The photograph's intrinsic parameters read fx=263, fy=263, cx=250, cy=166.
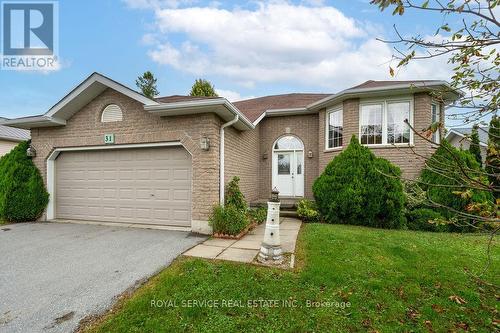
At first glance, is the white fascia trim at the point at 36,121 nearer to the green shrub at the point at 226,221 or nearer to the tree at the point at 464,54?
the green shrub at the point at 226,221

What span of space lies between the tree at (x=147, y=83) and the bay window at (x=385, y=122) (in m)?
22.5

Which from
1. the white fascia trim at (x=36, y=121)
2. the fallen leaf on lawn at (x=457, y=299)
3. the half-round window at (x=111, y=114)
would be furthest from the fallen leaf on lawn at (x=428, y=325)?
the white fascia trim at (x=36, y=121)

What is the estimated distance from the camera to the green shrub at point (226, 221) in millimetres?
6191

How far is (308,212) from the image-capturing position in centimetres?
794

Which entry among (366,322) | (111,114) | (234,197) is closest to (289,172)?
(234,197)

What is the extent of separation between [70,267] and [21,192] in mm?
5413

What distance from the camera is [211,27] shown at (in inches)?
373

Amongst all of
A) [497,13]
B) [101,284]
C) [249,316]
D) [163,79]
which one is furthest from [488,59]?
[163,79]

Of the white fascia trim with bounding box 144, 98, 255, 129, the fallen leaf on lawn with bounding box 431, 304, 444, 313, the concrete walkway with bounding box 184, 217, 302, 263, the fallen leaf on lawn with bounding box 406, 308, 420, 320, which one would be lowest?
the fallen leaf on lawn with bounding box 406, 308, 420, 320

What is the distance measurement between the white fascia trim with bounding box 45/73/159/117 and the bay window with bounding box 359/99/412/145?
6.93 meters

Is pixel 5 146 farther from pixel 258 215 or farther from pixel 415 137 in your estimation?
pixel 415 137

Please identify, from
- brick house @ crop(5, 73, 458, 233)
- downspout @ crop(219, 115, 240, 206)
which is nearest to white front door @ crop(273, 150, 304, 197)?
brick house @ crop(5, 73, 458, 233)

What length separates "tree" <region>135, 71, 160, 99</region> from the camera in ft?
86.0

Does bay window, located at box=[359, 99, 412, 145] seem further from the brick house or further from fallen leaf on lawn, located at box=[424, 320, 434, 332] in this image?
fallen leaf on lawn, located at box=[424, 320, 434, 332]
